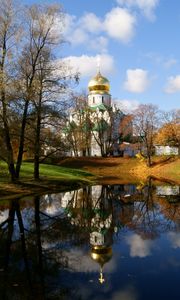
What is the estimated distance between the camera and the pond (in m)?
8.43

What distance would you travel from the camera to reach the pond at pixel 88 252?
332 inches

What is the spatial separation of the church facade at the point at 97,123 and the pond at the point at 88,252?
142ft

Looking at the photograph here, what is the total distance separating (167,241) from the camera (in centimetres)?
1345

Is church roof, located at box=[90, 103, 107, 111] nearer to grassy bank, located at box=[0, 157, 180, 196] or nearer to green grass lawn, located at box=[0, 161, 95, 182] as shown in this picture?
grassy bank, located at box=[0, 157, 180, 196]

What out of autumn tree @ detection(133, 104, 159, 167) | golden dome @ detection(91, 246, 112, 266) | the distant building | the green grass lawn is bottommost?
golden dome @ detection(91, 246, 112, 266)

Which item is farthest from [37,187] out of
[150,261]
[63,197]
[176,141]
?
[176,141]

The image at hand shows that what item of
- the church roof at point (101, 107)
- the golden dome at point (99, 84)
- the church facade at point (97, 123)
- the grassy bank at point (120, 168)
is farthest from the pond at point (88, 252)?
the golden dome at point (99, 84)

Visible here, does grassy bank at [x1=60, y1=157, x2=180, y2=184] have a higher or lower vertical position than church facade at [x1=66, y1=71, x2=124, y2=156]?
lower

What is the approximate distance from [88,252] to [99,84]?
67.1 metres

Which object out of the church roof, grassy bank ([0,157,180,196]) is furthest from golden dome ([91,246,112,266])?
the church roof

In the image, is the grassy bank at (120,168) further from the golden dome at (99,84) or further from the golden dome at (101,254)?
the golden dome at (101,254)

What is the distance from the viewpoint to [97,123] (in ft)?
225

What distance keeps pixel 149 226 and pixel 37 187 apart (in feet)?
39.9

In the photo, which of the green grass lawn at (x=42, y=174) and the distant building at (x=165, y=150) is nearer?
the green grass lawn at (x=42, y=174)
